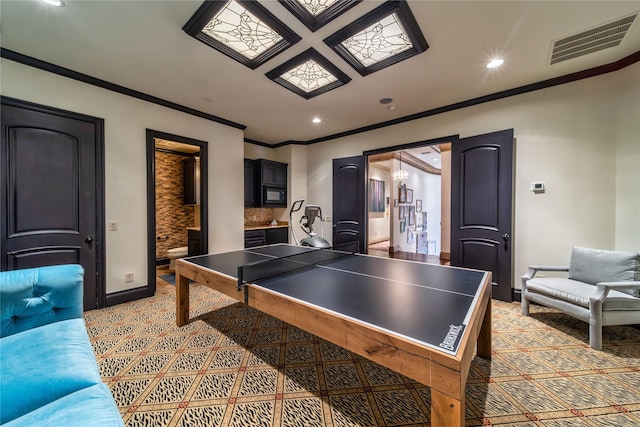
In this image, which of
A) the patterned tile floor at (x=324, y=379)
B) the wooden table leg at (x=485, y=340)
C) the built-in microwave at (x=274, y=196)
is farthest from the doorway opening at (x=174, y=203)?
the wooden table leg at (x=485, y=340)

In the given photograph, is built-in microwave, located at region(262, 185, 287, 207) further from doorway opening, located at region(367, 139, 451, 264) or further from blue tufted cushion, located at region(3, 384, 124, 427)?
blue tufted cushion, located at region(3, 384, 124, 427)

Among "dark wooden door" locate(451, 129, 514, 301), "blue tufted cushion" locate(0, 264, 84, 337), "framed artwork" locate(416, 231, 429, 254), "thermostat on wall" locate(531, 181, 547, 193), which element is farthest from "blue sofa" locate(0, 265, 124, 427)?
"framed artwork" locate(416, 231, 429, 254)

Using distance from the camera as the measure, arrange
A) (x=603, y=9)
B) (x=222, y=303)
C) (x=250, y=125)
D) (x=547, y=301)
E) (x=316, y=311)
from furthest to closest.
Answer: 1. (x=250, y=125)
2. (x=222, y=303)
3. (x=547, y=301)
4. (x=603, y=9)
5. (x=316, y=311)

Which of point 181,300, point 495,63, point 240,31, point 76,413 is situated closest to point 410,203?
point 495,63

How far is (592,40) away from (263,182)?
501 cm

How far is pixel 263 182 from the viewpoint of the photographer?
17.7 feet

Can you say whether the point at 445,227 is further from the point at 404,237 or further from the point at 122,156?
the point at 122,156

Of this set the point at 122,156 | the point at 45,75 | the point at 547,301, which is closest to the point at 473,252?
the point at 547,301

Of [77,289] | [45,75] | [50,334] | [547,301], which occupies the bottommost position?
[547,301]

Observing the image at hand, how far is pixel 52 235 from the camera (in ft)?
9.28

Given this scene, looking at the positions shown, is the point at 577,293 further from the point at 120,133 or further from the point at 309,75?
the point at 120,133

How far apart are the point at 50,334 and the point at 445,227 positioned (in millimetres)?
6607

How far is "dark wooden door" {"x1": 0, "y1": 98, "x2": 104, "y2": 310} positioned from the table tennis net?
253 cm

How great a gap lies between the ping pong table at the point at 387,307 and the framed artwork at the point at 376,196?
5268 mm
